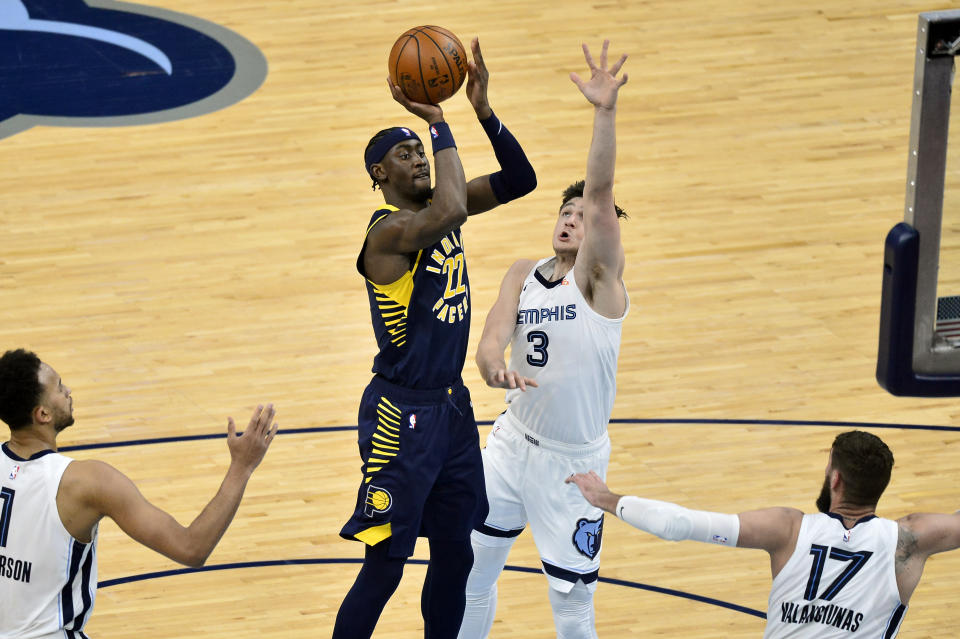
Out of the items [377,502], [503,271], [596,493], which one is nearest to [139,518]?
[377,502]

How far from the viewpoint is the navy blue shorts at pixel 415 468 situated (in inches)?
245

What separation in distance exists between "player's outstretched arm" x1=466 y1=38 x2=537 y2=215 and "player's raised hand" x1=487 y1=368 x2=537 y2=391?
31.4 inches

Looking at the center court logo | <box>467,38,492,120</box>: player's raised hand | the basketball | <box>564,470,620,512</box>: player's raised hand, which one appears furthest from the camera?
the center court logo

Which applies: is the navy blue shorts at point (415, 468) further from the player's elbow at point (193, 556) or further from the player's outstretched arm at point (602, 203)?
the player's elbow at point (193, 556)

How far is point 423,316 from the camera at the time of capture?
6.22m

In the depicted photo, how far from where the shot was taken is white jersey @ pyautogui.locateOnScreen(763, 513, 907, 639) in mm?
5129

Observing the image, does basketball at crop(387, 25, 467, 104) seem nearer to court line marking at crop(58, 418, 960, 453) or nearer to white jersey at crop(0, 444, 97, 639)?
white jersey at crop(0, 444, 97, 639)

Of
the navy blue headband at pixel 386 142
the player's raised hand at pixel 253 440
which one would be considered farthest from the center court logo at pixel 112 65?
the player's raised hand at pixel 253 440

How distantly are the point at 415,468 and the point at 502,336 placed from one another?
715 millimetres

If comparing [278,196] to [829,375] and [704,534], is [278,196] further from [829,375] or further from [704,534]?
[704,534]

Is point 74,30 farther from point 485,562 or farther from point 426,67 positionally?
point 485,562

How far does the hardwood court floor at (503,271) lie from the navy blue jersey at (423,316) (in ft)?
5.68

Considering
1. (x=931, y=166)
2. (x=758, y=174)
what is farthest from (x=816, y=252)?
(x=931, y=166)

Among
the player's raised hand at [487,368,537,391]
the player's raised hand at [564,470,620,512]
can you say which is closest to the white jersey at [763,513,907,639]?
the player's raised hand at [564,470,620,512]
